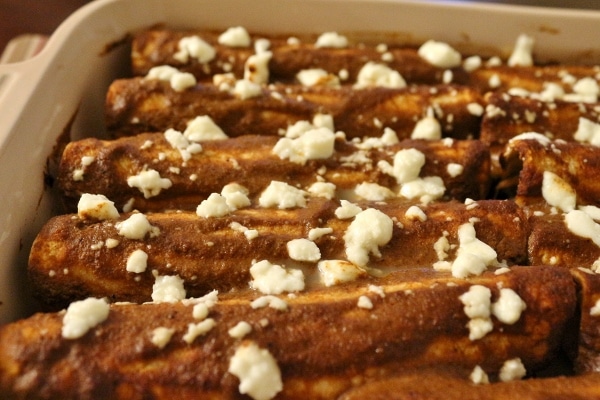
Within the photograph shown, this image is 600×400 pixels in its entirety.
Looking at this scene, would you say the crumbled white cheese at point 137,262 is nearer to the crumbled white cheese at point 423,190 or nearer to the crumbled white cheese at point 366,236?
the crumbled white cheese at point 366,236

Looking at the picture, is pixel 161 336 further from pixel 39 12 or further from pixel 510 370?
pixel 39 12

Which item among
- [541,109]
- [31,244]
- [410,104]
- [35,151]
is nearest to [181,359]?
[31,244]

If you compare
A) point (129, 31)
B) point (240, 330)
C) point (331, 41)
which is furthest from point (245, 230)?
point (129, 31)

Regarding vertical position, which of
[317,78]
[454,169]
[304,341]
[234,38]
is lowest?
[304,341]

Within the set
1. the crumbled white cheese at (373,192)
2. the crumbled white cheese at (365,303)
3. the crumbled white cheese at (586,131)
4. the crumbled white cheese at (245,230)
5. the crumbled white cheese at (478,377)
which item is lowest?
the crumbled white cheese at (478,377)

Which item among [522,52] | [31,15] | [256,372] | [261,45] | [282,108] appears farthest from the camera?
[31,15]

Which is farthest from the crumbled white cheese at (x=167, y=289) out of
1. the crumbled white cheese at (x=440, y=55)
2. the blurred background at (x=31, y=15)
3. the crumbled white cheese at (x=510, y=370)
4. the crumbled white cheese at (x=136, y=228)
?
the blurred background at (x=31, y=15)
